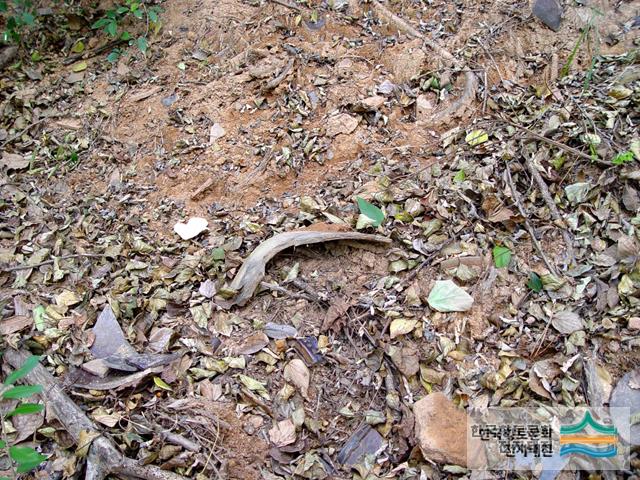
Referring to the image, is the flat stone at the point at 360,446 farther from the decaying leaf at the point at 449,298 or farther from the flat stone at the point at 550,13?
the flat stone at the point at 550,13

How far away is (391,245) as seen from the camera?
2.81 meters

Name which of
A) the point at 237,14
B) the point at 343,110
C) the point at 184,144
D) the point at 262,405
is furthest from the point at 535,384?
the point at 237,14

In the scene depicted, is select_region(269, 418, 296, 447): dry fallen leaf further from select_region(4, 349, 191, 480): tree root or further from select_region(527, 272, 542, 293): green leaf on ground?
select_region(527, 272, 542, 293): green leaf on ground

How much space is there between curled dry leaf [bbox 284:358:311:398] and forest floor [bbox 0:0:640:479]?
0.03ft

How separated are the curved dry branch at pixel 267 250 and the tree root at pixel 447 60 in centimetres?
113

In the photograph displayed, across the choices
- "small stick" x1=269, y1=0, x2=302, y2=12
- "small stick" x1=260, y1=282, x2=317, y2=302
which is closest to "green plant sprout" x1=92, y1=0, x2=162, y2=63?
"small stick" x1=269, y1=0, x2=302, y2=12

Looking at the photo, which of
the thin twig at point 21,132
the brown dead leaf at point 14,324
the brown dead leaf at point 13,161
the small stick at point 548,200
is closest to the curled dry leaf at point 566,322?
the small stick at point 548,200

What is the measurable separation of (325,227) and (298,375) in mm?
828

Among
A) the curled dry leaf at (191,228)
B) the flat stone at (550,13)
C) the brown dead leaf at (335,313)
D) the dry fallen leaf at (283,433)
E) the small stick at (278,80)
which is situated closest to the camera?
the dry fallen leaf at (283,433)

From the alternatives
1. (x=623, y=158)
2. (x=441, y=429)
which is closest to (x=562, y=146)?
(x=623, y=158)

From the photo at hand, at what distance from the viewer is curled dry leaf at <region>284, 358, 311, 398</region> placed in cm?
243

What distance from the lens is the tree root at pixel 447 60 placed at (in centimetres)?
338

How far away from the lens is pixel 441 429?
217 cm

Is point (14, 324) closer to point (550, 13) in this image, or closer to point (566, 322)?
point (566, 322)
